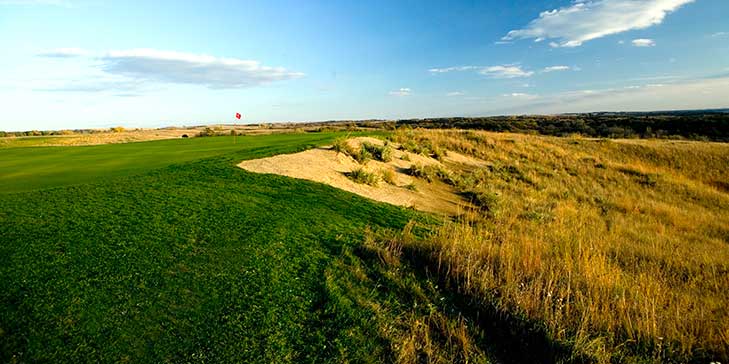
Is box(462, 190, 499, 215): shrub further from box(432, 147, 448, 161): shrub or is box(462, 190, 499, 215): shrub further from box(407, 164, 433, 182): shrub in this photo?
box(432, 147, 448, 161): shrub

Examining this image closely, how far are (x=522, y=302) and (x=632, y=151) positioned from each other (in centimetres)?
3120

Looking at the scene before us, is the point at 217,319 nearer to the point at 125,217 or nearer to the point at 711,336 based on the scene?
the point at 125,217

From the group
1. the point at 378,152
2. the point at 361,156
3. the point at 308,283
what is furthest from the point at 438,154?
the point at 308,283

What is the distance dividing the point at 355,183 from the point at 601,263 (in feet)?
26.4

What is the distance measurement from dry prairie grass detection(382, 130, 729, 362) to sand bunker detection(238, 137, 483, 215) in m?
1.49

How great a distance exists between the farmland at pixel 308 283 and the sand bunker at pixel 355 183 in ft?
5.47

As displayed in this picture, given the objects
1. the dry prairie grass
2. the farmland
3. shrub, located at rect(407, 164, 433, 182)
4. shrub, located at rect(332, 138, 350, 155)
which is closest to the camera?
the farmland

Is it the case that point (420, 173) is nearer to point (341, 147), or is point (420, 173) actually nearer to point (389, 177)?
point (389, 177)

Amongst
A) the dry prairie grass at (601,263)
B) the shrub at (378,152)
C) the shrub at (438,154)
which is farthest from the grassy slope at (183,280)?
the shrub at (438,154)

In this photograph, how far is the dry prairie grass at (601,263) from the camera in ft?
14.8

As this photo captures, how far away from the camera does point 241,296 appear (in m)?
4.84

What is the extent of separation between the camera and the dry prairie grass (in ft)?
14.8

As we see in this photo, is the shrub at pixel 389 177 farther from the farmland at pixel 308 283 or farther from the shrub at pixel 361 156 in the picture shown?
the farmland at pixel 308 283

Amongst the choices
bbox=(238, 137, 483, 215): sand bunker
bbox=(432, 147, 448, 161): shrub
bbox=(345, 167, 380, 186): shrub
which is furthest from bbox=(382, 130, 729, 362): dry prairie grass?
bbox=(345, 167, 380, 186): shrub
